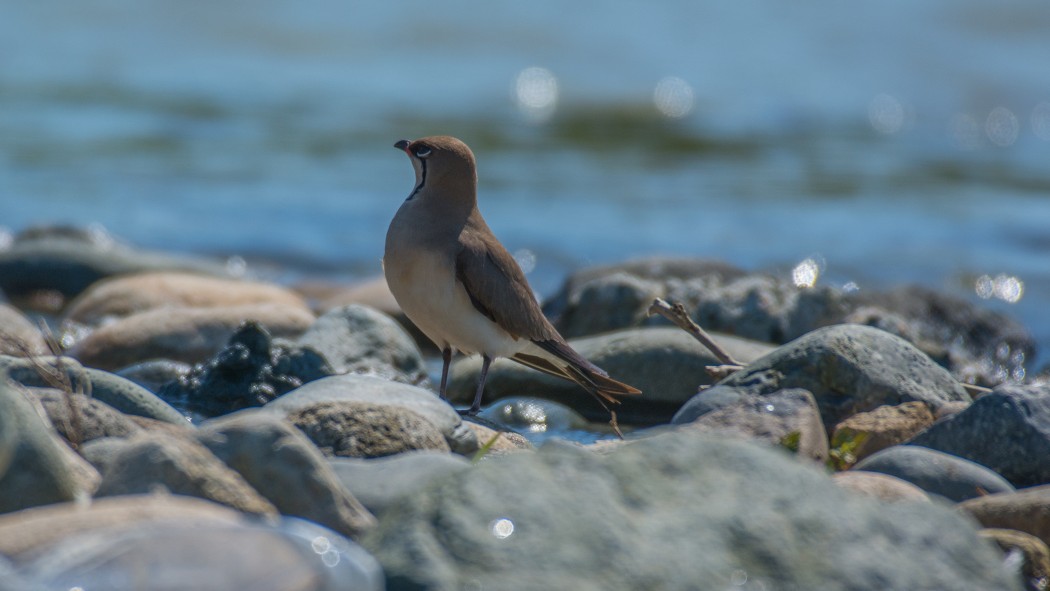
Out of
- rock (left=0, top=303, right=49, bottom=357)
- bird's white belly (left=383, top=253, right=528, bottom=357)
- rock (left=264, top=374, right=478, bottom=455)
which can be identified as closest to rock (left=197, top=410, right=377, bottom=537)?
rock (left=264, top=374, right=478, bottom=455)

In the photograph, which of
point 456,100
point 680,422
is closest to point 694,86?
point 456,100

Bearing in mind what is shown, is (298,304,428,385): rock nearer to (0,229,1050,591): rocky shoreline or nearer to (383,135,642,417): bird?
(0,229,1050,591): rocky shoreline

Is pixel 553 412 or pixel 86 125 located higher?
pixel 553 412

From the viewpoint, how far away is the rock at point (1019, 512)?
13.7 ft

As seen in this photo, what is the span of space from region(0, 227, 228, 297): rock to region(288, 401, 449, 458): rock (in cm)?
648

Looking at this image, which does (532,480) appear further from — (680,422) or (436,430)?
(680,422)

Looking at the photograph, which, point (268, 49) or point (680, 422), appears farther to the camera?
point (268, 49)

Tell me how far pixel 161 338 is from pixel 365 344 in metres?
1.33

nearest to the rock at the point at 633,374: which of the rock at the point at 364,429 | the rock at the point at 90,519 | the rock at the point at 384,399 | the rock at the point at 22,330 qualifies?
the rock at the point at 384,399

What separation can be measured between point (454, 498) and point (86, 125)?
18.0 metres

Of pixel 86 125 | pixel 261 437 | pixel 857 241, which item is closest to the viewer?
pixel 261 437

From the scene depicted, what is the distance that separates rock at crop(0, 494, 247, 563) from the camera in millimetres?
2930

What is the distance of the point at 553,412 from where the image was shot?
22.2 ft

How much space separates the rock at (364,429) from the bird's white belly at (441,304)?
1.23 m
